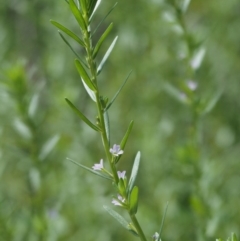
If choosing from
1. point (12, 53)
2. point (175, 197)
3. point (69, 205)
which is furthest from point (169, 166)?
point (12, 53)

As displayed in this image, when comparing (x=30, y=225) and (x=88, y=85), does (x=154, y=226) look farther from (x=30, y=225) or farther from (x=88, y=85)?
(x=88, y=85)

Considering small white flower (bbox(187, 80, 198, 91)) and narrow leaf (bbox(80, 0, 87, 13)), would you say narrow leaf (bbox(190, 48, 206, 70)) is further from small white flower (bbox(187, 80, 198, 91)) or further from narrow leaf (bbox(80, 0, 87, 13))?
narrow leaf (bbox(80, 0, 87, 13))

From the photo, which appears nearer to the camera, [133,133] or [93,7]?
[93,7]

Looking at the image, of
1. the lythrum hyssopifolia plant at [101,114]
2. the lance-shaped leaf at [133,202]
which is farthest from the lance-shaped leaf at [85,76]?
the lance-shaped leaf at [133,202]

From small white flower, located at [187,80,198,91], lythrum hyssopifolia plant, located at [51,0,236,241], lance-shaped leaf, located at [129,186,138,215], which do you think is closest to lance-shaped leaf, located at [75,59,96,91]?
lythrum hyssopifolia plant, located at [51,0,236,241]

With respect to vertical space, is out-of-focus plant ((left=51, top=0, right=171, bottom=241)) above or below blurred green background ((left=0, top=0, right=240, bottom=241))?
above

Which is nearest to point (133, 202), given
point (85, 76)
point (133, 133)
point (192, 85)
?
point (85, 76)

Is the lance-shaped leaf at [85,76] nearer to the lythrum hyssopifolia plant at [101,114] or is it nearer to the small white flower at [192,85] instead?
the lythrum hyssopifolia plant at [101,114]

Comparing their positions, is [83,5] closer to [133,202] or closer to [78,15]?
[78,15]
